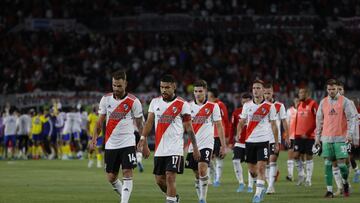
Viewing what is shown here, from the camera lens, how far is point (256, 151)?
68.8 feet

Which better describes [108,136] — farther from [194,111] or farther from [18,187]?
[18,187]

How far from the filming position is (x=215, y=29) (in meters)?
56.7

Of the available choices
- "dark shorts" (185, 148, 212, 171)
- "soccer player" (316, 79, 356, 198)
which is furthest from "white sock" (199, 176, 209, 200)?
"soccer player" (316, 79, 356, 198)

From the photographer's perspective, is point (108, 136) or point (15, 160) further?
point (15, 160)

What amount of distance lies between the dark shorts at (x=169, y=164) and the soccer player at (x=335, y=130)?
17.6 ft

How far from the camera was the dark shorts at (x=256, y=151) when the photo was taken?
20.8 metres

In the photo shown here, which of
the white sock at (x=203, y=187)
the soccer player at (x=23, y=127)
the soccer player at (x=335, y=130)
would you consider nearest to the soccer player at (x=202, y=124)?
the white sock at (x=203, y=187)

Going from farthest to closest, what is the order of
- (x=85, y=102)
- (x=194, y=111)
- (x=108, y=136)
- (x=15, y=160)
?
(x=85, y=102)
(x=15, y=160)
(x=194, y=111)
(x=108, y=136)

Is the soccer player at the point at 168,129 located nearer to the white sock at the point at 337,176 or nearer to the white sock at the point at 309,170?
the white sock at the point at 337,176

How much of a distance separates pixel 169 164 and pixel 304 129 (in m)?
10.3

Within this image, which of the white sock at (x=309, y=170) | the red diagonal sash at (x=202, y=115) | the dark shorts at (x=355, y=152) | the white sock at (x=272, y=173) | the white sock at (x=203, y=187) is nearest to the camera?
the white sock at (x=203, y=187)

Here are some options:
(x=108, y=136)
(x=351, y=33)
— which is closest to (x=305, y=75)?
(x=351, y=33)

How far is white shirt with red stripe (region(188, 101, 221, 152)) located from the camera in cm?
2016

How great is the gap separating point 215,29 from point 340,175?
35561 millimetres
